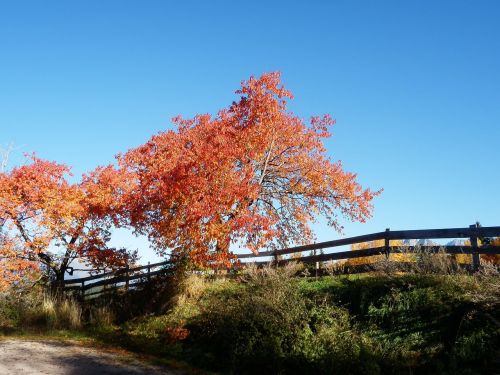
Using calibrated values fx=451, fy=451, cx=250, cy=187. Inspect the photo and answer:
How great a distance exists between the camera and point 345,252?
16.9 meters

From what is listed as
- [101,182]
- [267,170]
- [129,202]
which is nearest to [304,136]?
[267,170]

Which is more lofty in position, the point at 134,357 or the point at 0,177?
the point at 0,177

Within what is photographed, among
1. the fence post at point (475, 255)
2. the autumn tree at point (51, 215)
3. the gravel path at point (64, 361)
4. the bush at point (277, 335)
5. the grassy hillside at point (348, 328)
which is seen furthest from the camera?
the autumn tree at point (51, 215)

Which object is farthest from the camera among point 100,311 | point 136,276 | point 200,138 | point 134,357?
point 136,276

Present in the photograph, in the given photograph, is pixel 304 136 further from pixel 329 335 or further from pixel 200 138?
pixel 329 335

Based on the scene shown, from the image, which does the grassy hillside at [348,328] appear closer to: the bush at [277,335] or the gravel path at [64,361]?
the bush at [277,335]

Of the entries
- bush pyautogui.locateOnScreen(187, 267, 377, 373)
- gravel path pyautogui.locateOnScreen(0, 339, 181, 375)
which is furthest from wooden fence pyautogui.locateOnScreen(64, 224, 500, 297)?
gravel path pyautogui.locateOnScreen(0, 339, 181, 375)

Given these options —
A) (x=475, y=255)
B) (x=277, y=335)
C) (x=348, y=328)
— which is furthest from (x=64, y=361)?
(x=475, y=255)

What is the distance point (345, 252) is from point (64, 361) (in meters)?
10.1

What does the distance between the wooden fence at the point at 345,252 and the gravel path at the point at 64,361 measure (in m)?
7.50

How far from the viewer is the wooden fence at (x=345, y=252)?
506 inches

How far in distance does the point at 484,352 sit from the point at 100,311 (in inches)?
614

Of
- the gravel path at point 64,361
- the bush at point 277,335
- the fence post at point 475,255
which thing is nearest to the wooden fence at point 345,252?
the fence post at point 475,255

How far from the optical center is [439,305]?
34.9ft
